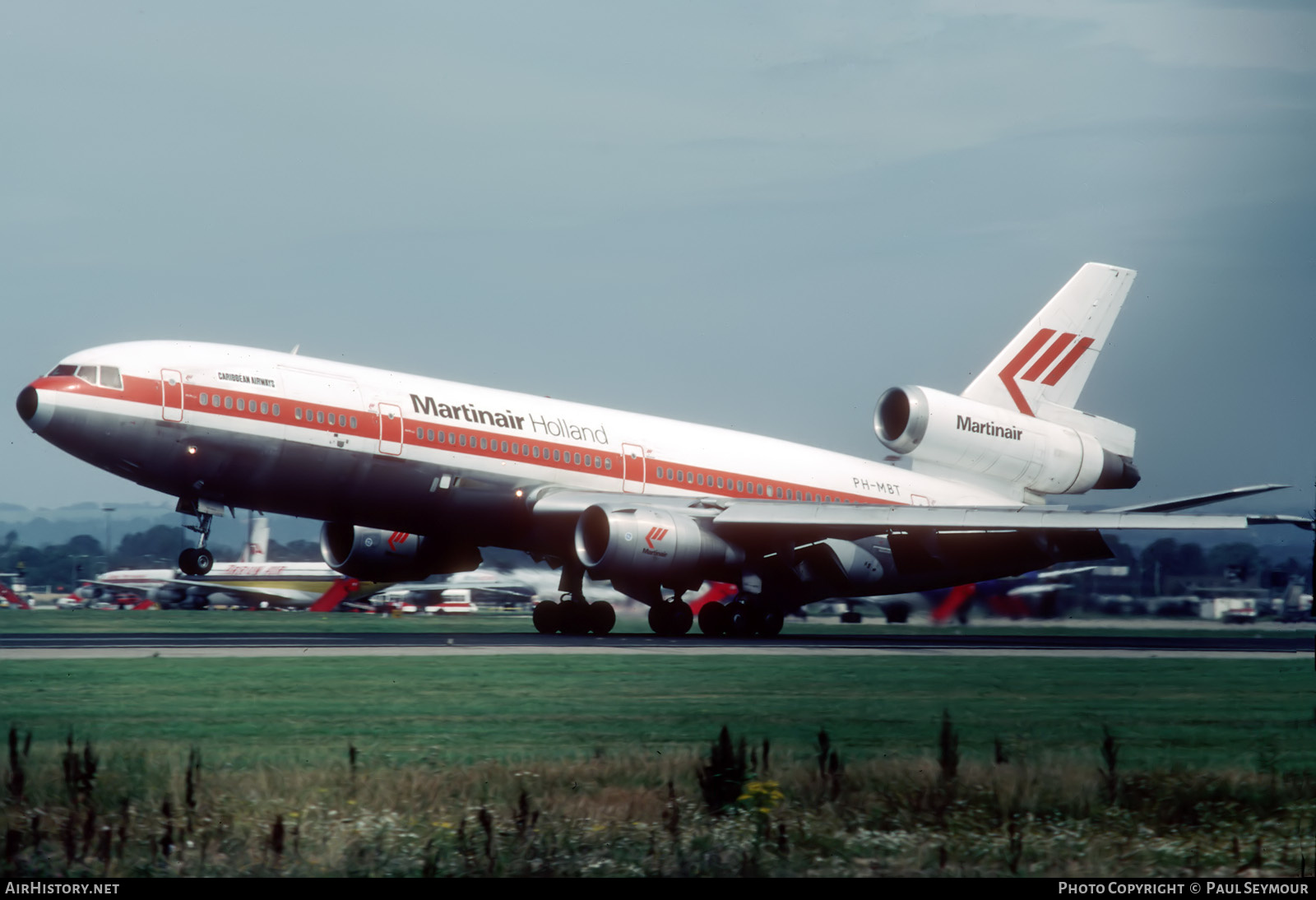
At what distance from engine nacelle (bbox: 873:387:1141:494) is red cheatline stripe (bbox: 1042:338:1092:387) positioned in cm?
163

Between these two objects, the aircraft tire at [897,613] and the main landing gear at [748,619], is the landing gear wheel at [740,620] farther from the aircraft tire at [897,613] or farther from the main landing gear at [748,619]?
the aircraft tire at [897,613]

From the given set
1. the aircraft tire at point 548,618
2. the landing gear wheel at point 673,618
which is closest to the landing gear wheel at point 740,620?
the landing gear wheel at point 673,618

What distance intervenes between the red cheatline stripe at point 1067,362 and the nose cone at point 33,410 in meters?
29.5

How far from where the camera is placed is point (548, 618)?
3828 centimetres

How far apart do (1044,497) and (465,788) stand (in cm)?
3550

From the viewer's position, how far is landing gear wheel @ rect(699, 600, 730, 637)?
38.3m

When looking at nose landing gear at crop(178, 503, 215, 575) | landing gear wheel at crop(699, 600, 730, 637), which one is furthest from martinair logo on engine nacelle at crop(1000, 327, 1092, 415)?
nose landing gear at crop(178, 503, 215, 575)

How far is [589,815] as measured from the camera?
11.8m

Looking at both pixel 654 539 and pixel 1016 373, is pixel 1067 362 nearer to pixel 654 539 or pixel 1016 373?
pixel 1016 373

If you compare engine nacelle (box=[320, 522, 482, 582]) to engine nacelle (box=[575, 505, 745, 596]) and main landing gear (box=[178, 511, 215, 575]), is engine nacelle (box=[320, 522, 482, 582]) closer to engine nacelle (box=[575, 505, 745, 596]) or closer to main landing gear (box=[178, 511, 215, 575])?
engine nacelle (box=[575, 505, 745, 596])

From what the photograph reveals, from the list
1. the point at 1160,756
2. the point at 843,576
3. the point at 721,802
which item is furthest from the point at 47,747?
the point at 843,576

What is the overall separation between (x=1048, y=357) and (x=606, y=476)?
637 inches

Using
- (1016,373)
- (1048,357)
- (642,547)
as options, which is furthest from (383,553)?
(1048,357)
